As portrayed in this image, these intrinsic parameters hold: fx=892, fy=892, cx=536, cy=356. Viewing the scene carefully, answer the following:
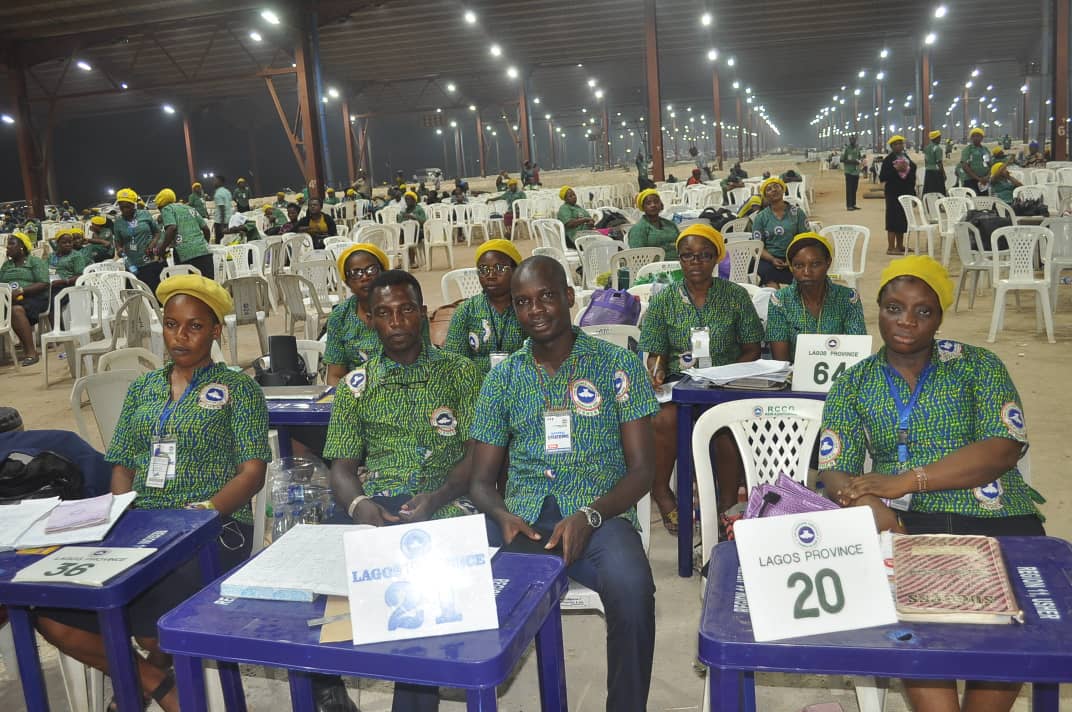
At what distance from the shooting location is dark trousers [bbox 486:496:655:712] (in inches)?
88.4

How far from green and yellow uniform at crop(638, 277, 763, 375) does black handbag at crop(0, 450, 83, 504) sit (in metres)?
2.37

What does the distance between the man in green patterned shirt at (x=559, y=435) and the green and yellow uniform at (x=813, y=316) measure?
156 centimetres

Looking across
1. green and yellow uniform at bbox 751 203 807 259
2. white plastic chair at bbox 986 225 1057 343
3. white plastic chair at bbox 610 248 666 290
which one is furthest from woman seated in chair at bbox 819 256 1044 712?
green and yellow uniform at bbox 751 203 807 259

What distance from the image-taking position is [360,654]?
157 centimetres

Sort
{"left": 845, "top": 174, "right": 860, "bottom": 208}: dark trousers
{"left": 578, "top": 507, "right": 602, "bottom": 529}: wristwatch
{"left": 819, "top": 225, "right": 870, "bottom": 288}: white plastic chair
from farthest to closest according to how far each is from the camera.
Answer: {"left": 845, "top": 174, "right": 860, "bottom": 208}: dark trousers → {"left": 819, "top": 225, "right": 870, "bottom": 288}: white plastic chair → {"left": 578, "top": 507, "right": 602, "bottom": 529}: wristwatch

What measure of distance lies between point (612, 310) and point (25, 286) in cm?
705

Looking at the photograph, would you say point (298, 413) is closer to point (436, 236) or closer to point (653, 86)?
point (436, 236)

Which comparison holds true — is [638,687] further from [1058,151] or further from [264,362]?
[1058,151]

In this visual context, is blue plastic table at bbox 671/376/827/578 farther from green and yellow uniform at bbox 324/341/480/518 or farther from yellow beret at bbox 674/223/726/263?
green and yellow uniform at bbox 324/341/480/518

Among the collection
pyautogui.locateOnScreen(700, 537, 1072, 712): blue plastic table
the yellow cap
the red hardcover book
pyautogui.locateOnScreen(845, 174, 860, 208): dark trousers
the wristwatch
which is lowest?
the wristwatch

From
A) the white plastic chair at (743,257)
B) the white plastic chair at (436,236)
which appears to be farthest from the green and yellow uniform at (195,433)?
the white plastic chair at (436,236)

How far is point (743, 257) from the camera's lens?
24.3 feet

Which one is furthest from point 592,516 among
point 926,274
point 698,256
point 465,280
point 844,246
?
point 844,246

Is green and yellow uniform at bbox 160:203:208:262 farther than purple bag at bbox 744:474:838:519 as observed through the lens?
Yes
